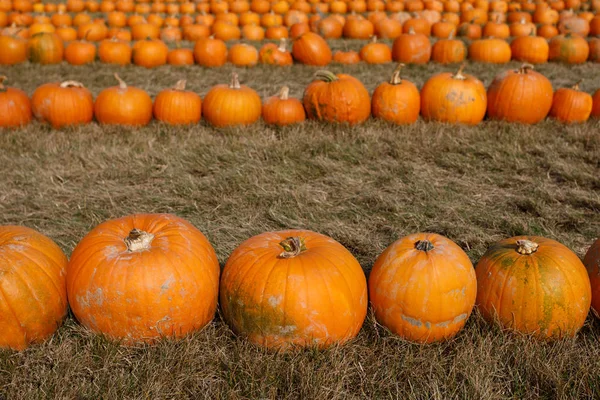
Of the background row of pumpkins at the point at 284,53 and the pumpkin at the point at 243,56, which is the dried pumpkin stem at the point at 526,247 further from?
the pumpkin at the point at 243,56

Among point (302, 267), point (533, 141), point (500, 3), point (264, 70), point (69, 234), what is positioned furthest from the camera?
point (500, 3)

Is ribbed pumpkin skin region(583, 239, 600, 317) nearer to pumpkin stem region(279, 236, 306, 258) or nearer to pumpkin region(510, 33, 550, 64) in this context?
pumpkin stem region(279, 236, 306, 258)

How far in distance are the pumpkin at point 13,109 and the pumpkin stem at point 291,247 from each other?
14.7 feet

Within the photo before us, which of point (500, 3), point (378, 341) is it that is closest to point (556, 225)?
point (378, 341)

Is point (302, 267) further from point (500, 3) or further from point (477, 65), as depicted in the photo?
point (500, 3)

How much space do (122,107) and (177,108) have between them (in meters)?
0.59

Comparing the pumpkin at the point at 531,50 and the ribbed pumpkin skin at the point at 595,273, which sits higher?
the ribbed pumpkin skin at the point at 595,273

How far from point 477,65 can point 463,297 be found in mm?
7524

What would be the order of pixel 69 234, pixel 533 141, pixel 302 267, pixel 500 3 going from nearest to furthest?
1. pixel 302 267
2. pixel 69 234
3. pixel 533 141
4. pixel 500 3

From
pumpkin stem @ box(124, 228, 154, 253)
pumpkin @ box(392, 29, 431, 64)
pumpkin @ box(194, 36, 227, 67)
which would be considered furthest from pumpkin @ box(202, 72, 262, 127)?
pumpkin @ box(392, 29, 431, 64)

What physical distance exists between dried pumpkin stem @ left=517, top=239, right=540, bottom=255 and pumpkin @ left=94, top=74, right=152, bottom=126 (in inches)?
178

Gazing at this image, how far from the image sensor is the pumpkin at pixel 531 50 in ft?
31.3

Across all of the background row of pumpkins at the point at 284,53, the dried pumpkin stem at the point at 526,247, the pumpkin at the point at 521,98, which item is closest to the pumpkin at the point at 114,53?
the background row of pumpkins at the point at 284,53

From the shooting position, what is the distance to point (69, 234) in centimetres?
382
